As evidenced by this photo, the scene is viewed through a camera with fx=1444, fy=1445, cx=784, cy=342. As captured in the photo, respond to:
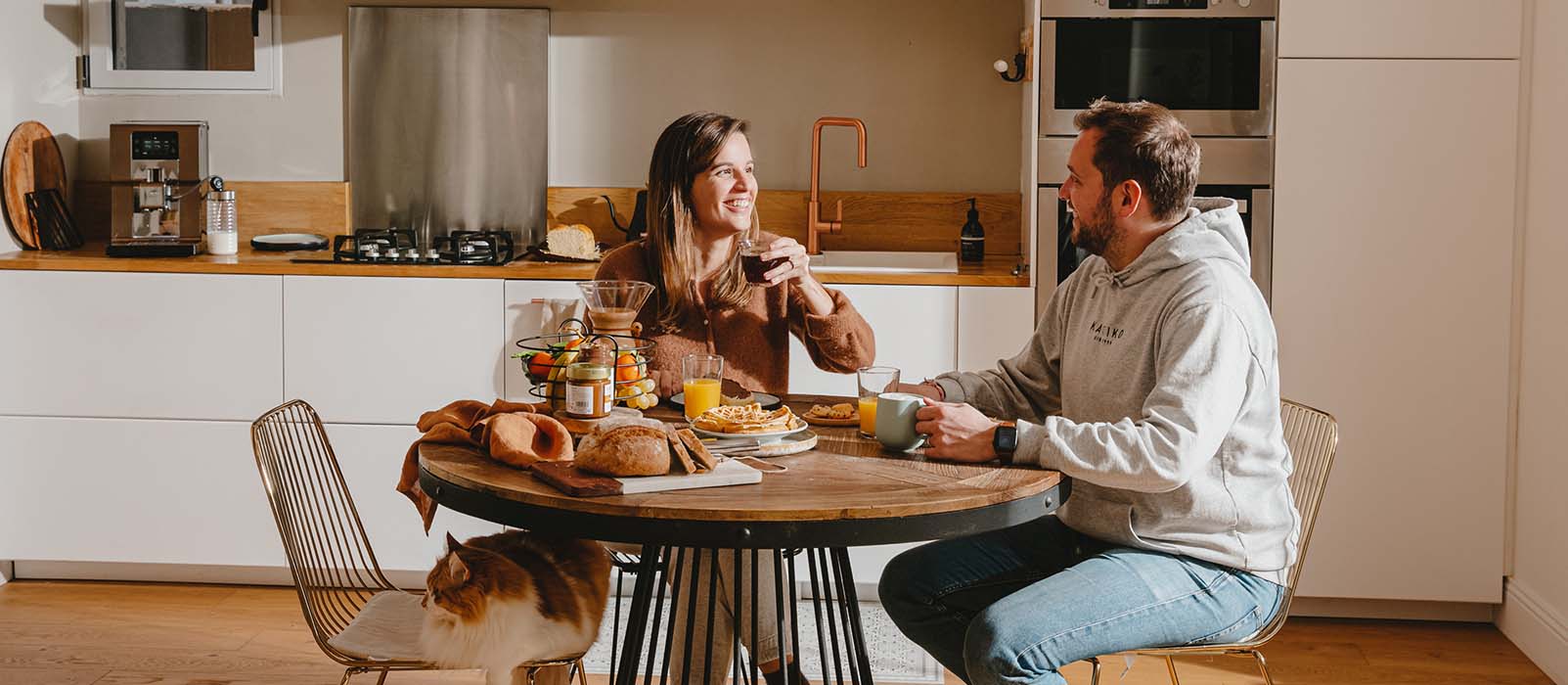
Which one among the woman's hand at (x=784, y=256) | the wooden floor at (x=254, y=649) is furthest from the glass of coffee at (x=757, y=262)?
the wooden floor at (x=254, y=649)

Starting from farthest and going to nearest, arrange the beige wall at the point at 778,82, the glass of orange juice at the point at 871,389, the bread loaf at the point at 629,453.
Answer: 1. the beige wall at the point at 778,82
2. the glass of orange juice at the point at 871,389
3. the bread loaf at the point at 629,453

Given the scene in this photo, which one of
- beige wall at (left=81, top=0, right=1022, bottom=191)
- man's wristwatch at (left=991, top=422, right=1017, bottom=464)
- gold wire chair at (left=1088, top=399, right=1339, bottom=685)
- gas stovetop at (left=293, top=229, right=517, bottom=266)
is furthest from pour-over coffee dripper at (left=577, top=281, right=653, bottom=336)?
beige wall at (left=81, top=0, right=1022, bottom=191)

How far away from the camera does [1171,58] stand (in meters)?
3.46

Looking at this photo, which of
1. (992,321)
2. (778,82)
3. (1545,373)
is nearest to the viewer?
(1545,373)

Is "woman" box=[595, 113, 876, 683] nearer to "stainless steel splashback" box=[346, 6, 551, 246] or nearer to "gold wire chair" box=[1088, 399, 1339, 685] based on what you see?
"gold wire chair" box=[1088, 399, 1339, 685]

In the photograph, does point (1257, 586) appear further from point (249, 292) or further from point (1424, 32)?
point (249, 292)

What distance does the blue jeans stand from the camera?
2.05 meters

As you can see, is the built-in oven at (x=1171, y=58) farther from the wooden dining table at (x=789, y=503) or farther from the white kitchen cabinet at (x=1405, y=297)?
the wooden dining table at (x=789, y=503)

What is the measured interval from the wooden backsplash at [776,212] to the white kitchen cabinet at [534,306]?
0.63 meters

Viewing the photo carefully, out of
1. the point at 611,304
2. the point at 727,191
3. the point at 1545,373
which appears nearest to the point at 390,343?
the point at 727,191

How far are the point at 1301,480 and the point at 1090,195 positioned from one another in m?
0.73

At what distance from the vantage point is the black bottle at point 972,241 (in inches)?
155

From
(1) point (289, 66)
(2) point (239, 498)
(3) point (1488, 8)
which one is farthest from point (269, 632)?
(3) point (1488, 8)

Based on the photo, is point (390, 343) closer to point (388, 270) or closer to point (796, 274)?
point (388, 270)
